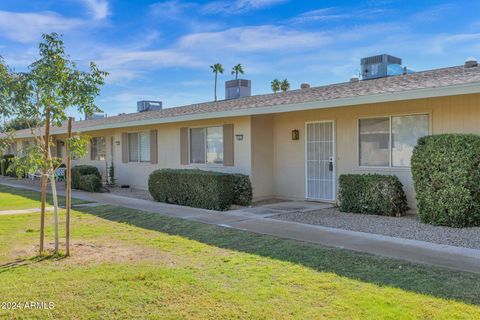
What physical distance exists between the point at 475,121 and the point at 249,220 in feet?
16.1

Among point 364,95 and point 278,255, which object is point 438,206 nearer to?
point 364,95

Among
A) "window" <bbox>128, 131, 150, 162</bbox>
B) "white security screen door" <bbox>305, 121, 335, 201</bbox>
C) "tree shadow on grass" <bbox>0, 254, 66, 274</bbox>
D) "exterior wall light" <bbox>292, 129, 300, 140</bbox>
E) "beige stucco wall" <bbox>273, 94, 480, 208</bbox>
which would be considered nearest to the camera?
"tree shadow on grass" <bbox>0, 254, 66, 274</bbox>

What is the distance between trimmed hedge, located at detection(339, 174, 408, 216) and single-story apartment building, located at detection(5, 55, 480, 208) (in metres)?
0.57

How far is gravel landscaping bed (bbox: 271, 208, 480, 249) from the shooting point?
6574mm

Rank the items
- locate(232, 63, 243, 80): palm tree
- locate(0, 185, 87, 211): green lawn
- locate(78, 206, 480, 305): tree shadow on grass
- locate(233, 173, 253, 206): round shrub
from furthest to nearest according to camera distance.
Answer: locate(232, 63, 243, 80): palm tree, locate(0, 185, 87, 211): green lawn, locate(233, 173, 253, 206): round shrub, locate(78, 206, 480, 305): tree shadow on grass

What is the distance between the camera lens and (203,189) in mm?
10352

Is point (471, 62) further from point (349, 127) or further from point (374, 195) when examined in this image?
point (374, 195)

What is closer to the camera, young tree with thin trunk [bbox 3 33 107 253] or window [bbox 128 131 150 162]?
young tree with thin trunk [bbox 3 33 107 253]

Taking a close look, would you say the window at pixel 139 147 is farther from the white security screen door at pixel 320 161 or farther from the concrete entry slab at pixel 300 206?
the white security screen door at pixel 320 161

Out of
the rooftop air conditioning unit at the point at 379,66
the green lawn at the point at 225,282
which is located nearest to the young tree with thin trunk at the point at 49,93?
the green lawn at the point at 225,282

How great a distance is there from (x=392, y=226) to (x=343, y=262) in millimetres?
2866

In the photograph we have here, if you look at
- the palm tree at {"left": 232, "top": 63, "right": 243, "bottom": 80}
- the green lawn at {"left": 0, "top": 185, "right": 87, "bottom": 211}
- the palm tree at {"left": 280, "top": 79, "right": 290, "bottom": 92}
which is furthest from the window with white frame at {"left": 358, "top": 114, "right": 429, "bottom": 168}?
the palm tree at {"left": 232, "top": 63, "right": 243, "bottom": 80}

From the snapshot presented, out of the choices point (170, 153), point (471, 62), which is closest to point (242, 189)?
point (170, 153)

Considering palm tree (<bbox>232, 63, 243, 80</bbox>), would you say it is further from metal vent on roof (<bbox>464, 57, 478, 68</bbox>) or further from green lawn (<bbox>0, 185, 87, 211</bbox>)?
metal vent on roof (<bbox>464, 57, 478, 68</bbox>)
